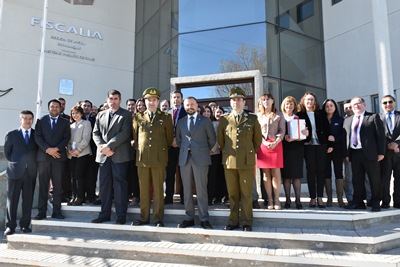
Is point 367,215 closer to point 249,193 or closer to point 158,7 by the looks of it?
point 249,193

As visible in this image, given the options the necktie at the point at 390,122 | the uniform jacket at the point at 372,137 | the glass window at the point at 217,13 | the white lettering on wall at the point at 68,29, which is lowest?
the uniform jacket at the point at 372,137

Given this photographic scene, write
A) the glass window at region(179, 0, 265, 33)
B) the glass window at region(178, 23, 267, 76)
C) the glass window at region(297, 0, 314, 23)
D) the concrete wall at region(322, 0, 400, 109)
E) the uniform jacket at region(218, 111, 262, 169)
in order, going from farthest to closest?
the glass window at region(297, 0, 314, 23) < the glass window at region(179, 0, 265, 33) < the glass window at region(178, 23, 267, 76) < the concrete wall at region(322, 0, 400, 109) < the uniform jacket at region(218, 111, 262, 169)

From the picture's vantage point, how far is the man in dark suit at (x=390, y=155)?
17.3 feet

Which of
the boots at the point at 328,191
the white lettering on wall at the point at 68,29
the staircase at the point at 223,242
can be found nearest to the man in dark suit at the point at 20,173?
the staircase at the point at 223,242

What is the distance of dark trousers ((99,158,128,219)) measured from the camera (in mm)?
4832

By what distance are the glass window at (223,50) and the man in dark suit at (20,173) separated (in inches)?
223

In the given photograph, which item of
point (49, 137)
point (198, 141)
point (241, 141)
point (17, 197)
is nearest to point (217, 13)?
point (198, 141)

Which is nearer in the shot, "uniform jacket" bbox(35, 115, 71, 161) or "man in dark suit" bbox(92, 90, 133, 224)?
"man in dark suit" bbox(92, 90, 133, 224)

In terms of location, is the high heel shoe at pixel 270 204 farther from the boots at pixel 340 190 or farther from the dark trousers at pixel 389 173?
the dark trousers at pixel 389 173

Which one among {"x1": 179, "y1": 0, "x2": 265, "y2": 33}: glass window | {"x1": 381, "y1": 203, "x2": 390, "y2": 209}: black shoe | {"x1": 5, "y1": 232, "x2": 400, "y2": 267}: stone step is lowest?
{"x1": 5, "y1": 232, "x2": 400, "y2": 267}: stone step

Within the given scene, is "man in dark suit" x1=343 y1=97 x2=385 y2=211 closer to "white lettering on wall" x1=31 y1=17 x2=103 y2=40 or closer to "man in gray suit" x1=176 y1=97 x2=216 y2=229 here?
"man in gray suit" x1=176 y1=97 x2=216 y2=229

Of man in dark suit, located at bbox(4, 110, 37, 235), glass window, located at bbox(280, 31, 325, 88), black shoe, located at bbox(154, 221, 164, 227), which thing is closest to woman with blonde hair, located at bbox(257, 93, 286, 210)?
black shoe, located at bbox(154, 221, 164, 227)

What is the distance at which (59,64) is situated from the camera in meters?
11.5

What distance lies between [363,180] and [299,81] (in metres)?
4.94
